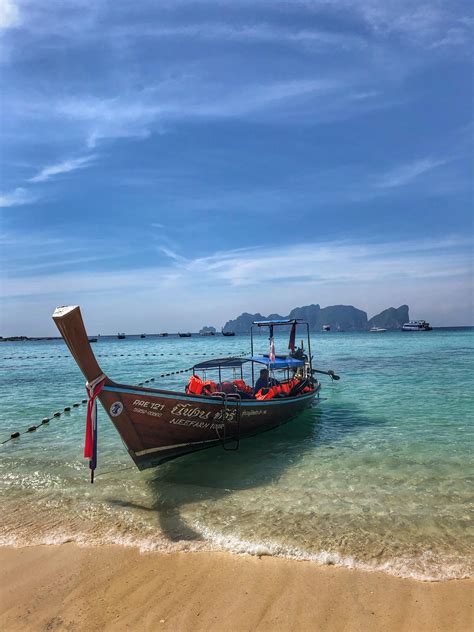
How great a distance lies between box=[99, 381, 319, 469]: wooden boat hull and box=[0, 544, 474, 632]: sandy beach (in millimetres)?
3201

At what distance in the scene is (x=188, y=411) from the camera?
10.6m

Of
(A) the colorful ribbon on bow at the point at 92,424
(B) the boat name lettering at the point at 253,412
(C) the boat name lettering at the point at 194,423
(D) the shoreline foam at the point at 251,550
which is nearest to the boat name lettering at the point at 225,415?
(C) the boat name lettering at the point at 194,423

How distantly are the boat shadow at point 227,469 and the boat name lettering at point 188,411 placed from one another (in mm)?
1287


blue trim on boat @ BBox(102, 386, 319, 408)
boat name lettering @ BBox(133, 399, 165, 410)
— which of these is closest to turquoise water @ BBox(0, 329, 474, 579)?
blue trim on boat @ BBox(102, 386, 319, 408)

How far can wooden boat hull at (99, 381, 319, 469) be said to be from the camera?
926 centimetres

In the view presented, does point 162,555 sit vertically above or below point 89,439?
below

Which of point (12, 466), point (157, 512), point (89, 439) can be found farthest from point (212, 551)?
point (12, 466)

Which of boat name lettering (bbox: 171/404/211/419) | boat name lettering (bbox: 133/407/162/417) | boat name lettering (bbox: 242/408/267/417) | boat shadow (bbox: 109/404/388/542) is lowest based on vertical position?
boat shadow (bbox: 109/404/388/542)

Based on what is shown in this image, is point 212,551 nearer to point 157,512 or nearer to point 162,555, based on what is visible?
point 162,555

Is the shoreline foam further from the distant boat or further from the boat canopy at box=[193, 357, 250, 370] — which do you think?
the distant boat

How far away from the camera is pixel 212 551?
6.54 m

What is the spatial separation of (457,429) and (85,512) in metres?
12.0

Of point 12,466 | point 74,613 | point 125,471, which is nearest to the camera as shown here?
point 74,613

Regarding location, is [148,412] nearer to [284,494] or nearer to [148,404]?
[148,404]
